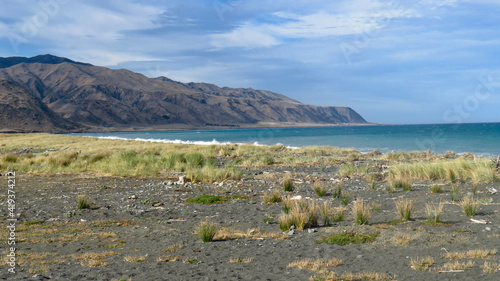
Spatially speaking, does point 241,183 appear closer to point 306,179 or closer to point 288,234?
point 306,179

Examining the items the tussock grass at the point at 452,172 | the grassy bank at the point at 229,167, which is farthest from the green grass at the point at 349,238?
the tussock grass at the point at 452,172

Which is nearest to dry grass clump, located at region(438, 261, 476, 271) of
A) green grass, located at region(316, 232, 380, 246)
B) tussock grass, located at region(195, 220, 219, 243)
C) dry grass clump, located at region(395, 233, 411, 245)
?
dry grass clump, located at region(395, 233, 411, 245)

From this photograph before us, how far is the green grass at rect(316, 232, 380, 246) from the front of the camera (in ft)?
27.8

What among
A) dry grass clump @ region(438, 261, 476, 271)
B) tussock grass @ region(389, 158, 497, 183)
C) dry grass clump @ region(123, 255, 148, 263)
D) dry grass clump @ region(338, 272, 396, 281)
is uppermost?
tussock grass @ region(389, 158, 497, 183)

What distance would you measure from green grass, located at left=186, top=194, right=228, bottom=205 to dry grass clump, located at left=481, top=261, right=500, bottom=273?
8429 millimetres

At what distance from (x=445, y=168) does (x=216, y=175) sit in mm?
9439

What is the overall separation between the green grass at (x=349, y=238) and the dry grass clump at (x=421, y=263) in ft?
4.87

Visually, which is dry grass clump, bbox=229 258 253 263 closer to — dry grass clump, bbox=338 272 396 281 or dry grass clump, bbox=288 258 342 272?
dry grass clump, bbox=288 258 342 272

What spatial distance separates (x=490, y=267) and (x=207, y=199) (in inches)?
346

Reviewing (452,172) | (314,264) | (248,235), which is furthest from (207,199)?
(452,172)

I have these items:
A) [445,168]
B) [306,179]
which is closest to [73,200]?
[306,179]

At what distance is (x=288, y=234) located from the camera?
9.27 meters

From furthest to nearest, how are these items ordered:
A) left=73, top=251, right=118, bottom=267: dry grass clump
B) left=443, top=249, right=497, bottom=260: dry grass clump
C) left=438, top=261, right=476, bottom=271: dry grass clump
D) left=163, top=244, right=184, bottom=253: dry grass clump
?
left=163, top=244, right=184, bottom=253: dry grass clump → left=73, top=251, right=118, bottom=267: dry grass clump → left=443, top=249, right=497, bottom=260: dry grass clump → left=438, top=261, right=476, bottom=271: dry grass clump

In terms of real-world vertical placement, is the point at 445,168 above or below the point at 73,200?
above
